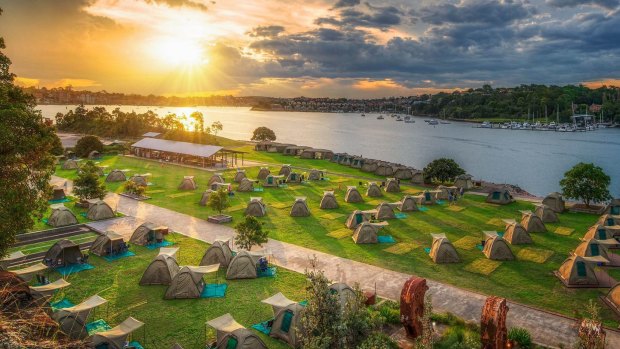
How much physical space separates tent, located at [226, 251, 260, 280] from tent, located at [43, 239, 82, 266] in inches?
394

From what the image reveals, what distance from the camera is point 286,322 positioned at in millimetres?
17891

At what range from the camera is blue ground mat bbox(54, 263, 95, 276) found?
24589mm

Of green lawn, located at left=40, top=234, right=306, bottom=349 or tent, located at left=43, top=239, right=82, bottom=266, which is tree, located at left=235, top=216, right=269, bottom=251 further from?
tent, located at left=43, top=239, right=82, bottom=266

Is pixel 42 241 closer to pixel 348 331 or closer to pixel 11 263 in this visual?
pixel 11 263

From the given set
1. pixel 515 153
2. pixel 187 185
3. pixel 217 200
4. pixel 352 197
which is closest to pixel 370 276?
pixel 217 200

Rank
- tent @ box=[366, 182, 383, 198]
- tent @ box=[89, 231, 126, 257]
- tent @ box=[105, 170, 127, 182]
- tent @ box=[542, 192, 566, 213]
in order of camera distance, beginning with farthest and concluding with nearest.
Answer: tent @ box=[105, 170, 127, 182] → tent @ box=[366, 182, 383, 198] → tent @ box=[542, 192, 566, 213] → tent @ box=[89, 231, 126, 257]

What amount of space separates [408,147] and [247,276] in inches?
4712

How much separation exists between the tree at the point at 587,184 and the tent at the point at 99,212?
44.9 meters

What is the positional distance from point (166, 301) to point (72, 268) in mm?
8233

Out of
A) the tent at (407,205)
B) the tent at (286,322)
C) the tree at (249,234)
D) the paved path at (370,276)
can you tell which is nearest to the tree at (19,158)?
the tree at (249,234)

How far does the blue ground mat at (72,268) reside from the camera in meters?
24.6

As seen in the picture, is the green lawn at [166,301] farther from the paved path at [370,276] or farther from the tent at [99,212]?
the tent at [99,212]

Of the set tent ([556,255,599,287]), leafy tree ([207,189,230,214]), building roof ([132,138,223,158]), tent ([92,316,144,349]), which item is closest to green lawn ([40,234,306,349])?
tent ([92,316,144,349])

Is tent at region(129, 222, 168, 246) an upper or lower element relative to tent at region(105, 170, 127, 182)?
lower
